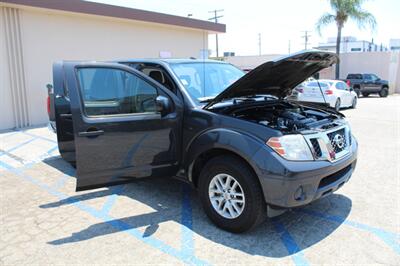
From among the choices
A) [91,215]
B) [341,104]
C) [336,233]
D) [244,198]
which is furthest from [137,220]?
[341,104]

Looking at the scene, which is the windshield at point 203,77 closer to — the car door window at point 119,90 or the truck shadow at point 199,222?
the car door window at point 119,90

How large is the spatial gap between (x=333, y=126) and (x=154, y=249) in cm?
232

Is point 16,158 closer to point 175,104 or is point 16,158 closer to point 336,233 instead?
point 175,104

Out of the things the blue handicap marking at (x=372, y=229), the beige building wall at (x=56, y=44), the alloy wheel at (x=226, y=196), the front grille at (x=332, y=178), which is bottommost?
the blue handicap marking at (x=372, y=229)

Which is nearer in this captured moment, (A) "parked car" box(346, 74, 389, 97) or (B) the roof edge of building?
(B) the roof edge of building

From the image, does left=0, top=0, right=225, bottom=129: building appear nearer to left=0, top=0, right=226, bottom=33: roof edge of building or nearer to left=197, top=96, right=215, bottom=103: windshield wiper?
left=0, top=0, right=226, bottom=33: roof edge of building

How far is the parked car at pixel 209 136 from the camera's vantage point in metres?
3.25

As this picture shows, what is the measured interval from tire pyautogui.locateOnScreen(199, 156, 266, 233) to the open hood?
0.71 metres

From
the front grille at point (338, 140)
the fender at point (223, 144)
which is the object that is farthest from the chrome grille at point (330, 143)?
the fender at point (223, 144)

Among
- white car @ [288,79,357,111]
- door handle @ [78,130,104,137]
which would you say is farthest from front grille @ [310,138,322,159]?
white car @ [288,79,357,111]

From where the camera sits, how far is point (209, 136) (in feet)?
11.9

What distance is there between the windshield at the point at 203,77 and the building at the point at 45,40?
6.16 m

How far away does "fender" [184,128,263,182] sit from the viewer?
3.28 m

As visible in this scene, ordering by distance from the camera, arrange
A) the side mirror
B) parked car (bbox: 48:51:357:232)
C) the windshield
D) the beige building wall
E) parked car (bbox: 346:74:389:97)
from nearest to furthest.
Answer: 1. parked car (bbox: 48:51:357:232)
2. the side mirror
3. the windshield
4. the beige building wall
5. parked car (bbox: 346:74:389:97)
